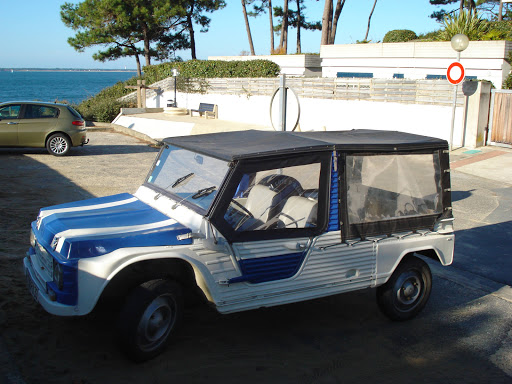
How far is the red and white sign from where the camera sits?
594 inches

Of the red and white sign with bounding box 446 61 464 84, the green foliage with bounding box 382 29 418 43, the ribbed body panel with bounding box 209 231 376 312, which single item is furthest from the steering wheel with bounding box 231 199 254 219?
the green foliage with bounding box 382 29 418 43

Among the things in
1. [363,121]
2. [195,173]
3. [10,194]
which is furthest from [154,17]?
[195,173]

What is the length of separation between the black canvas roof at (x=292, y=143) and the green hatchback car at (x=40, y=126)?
10.6 m

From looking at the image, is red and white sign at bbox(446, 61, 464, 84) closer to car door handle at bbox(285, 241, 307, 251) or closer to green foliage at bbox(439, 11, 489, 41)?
green foliage at bbox(439, 11, 489, 41)

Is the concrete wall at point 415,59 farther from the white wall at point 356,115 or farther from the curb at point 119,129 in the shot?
the curb at point 119,129

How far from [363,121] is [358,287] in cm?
1582

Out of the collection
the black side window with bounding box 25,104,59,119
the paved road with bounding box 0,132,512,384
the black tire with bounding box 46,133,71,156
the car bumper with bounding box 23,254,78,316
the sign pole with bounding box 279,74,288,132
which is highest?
the sign pole with bounding box 279,74,288,132

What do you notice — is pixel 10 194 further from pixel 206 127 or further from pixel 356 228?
pixel 206 127

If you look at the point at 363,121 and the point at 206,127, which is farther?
the point at 206,127

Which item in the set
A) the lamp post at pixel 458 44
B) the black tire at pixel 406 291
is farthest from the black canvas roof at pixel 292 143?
the lamp post at pixel 458 44

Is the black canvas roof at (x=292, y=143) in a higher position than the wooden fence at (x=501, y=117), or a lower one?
higher

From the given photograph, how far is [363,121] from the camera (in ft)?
65.6

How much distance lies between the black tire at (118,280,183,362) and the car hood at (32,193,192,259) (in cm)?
37

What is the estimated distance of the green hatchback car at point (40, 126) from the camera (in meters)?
14.5
